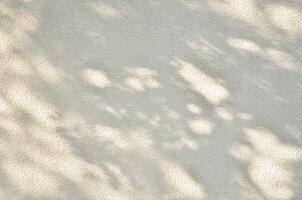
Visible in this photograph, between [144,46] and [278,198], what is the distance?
1.39 m

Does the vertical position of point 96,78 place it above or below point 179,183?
above

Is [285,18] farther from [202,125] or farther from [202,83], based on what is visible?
[202,125]

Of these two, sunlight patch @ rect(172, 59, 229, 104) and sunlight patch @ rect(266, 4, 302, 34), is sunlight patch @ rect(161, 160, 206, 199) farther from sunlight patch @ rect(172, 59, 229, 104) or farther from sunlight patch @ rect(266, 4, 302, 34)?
sunlight patch @ rect(266, 4, 302, 34)

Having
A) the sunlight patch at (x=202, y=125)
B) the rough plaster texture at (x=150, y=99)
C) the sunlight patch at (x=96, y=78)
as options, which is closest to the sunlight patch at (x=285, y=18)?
the rough plaster texture at (x=150, y=99)

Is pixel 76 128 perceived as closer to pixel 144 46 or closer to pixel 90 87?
pixel 90 87

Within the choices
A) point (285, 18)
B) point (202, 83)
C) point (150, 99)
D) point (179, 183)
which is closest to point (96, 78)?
point (150, 99)

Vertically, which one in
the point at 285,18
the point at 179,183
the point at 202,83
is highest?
the point at 285,18

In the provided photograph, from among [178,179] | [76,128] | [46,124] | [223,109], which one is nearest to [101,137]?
[76,128]

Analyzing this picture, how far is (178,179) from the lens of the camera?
10.1ft

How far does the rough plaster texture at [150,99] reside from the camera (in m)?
2.93

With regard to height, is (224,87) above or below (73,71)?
above

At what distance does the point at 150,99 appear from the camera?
3.02m

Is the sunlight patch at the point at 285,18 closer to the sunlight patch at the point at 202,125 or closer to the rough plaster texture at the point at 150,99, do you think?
the rough plaster texture at the point at 150,99

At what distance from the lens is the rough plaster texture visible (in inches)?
115
